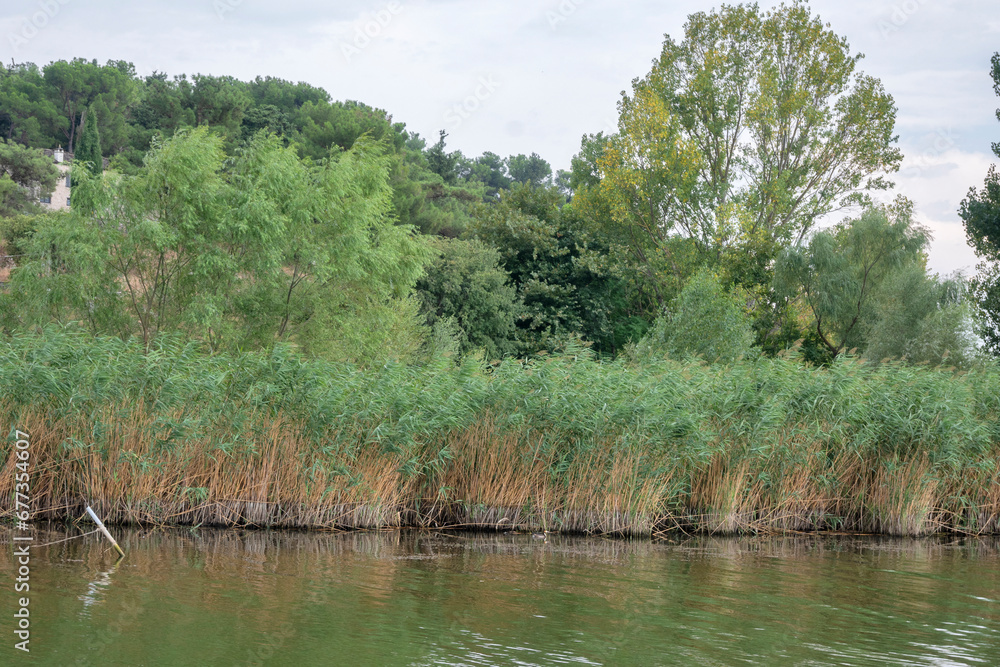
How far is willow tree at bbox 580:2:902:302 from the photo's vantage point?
37.8 m

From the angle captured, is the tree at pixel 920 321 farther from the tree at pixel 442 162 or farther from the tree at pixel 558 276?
the tree at pixel 442 162

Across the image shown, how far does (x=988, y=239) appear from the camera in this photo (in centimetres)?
3105

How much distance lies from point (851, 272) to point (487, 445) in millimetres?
24943

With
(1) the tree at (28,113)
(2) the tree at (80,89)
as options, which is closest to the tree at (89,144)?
(1) the tree at (28,113)

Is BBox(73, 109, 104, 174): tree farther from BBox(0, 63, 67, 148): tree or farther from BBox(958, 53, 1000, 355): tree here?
BBox(958, 53, 1000, 355): tree

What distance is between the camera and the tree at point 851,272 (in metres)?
34.9

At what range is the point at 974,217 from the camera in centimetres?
3119

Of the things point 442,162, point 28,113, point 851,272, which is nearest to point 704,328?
point 851,272

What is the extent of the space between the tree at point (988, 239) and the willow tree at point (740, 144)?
7.83 metres

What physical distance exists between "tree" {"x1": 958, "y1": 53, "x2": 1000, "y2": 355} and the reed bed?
1577cm

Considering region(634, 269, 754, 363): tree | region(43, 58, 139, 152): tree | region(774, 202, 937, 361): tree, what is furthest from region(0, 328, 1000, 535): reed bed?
region(43, 58, 139, 152): tree

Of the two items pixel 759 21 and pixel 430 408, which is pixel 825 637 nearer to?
pixel 430 408

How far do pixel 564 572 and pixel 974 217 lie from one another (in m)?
25.4

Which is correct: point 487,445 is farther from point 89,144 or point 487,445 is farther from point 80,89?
point 80,89
